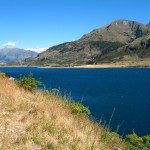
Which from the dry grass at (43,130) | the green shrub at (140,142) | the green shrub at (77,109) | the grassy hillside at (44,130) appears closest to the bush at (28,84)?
the green shrub at (77,109)

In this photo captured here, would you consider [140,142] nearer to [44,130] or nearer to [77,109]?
[77,109]

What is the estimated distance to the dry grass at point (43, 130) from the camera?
9.62 meters

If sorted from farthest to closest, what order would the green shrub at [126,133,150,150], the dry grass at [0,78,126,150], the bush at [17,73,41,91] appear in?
the bush at [17,73,41,91]
the green shrub at [126,133,150,150]
the dry grass at [0,78,126,150]

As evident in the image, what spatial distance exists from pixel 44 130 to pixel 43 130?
0.04 m

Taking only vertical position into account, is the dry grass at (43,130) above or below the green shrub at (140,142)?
above

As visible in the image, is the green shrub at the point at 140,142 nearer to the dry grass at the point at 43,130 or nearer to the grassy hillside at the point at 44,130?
the grassy hillside at the point at 44,130

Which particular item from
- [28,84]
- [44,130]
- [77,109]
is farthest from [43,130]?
[28,84]

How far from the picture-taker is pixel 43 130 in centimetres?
1062

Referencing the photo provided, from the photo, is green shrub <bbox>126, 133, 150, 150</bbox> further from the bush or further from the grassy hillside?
the bush

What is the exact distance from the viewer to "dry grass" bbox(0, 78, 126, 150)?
9.62m

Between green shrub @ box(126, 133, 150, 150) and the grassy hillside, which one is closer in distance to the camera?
the grassy hillside

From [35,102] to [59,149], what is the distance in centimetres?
509

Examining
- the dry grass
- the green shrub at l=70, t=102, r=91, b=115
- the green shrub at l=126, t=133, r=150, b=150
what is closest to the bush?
the green shrub at l=70, t=102, r=91, b=115

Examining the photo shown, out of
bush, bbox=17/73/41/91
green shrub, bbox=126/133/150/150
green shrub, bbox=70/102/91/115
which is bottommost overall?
green shrub, bbox=126/133/150/150
